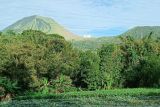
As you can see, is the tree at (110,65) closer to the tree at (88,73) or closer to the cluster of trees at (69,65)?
the cluster of trees at (69,65)

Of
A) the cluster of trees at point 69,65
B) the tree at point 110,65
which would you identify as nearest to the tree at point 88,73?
the cluster of trees at point 69,65

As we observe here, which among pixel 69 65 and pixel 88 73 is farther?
pixel 88 73

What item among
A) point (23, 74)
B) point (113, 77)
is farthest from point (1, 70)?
point (113, 77)

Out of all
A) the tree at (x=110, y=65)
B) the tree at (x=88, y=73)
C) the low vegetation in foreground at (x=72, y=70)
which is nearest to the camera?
the low vegetation in foreground at (x=72, y=70)

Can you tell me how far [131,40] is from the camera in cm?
4966

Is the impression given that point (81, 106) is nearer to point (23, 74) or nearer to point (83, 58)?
point (23, 74)

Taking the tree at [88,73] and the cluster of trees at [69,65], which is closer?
the cluster of trees at [69,65]

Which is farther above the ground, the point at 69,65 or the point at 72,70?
the point at 69,65

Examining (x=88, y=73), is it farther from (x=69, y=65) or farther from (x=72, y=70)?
(x=69, y=65)

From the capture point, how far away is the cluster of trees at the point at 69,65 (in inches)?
1538

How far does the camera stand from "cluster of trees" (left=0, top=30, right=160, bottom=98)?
3906 centimetres

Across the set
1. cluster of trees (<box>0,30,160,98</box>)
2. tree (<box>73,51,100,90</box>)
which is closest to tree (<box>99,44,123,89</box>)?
cluster of trees (<box>0,30,160,98</box>)

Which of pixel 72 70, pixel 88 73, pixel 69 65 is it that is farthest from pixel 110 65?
pixel 69 65

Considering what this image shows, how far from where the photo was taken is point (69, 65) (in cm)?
4203
